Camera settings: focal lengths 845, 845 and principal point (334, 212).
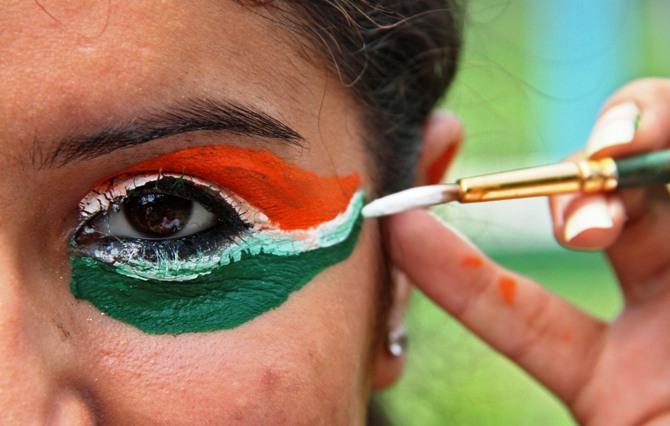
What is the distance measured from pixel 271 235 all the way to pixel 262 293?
0.26 feet

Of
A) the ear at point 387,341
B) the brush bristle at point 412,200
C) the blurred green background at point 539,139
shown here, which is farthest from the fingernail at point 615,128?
the blurred green background at point 539,139

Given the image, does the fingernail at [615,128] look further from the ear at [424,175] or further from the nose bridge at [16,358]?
the nose bridge at [16,358]

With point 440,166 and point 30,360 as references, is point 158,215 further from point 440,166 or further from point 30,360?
point 440,166

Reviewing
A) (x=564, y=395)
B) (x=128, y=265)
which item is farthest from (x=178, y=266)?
(x=564, y=395)

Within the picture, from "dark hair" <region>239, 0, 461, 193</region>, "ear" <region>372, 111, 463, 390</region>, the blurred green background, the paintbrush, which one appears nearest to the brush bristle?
the paintbrush

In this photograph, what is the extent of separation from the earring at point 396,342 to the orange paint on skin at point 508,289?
0.60 ft

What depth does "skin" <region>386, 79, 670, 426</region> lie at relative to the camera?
133 cm

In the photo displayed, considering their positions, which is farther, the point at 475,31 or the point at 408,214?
the point at 475,31

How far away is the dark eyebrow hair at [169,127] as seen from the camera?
0.94 metres

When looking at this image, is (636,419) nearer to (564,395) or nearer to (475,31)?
(564,395)

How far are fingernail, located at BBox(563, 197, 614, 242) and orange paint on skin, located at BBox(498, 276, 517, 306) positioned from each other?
0.18 meters

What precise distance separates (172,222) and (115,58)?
0.76ft

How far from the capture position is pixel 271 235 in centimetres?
111

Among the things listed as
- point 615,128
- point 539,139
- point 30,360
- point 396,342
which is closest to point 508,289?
point 396,342
